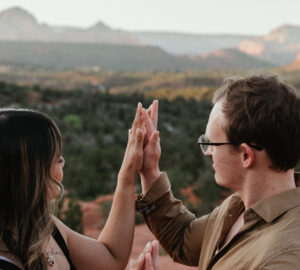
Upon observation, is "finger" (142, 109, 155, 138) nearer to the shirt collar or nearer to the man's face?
the man's face

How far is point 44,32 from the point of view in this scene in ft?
517

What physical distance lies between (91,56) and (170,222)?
395ft

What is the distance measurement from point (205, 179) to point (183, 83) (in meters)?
51.7

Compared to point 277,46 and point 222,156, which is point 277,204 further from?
point 277,46

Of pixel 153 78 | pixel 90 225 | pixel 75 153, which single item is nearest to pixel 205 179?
pixel 90 225

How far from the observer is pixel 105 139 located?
16.9 metres

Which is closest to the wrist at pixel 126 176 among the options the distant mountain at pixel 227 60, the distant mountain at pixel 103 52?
the distant mountain at pixel 103 52

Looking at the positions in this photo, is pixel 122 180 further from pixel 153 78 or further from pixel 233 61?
pixel 233 61

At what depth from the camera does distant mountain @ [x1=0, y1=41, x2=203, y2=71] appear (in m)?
113

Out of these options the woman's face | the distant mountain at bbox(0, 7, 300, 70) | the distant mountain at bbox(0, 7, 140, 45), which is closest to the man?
the woman's face

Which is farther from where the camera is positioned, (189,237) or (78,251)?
(189,237)

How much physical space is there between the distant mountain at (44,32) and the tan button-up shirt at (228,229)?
15200cm

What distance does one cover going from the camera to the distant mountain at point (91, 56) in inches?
4432

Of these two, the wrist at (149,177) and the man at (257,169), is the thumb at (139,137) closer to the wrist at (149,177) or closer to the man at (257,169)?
the wrist at (149,177)
